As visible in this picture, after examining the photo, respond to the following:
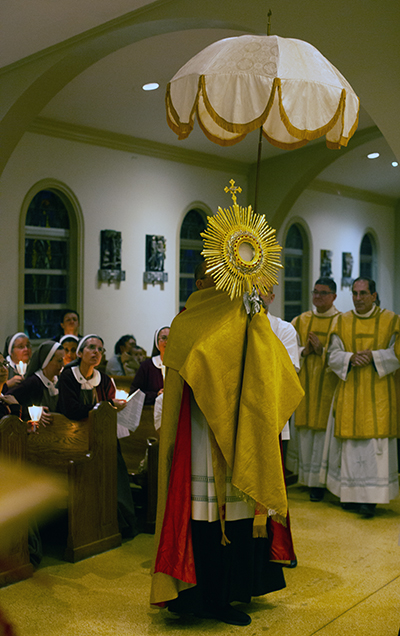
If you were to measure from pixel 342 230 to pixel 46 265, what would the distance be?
25.7 feet

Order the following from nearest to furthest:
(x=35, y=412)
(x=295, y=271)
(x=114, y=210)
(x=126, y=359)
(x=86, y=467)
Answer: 1. (x=86, y=467)
2. (x=35, y=412)
3. (x=126, y=359)
4. (x=114, y=210)
5. (x=295, y=271)

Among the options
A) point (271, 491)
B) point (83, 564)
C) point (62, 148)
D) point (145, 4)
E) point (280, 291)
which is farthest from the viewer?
point (280, 291)

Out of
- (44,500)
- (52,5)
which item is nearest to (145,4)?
(52,5)

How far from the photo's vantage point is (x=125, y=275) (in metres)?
10.3

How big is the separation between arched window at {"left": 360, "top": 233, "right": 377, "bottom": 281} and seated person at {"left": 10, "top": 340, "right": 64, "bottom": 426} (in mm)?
11750

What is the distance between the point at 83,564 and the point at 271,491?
1.79 meters

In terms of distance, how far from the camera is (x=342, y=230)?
14.8 metres

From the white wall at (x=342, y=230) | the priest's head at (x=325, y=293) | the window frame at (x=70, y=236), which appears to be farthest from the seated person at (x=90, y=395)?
the white wall at (x=342, y=230)

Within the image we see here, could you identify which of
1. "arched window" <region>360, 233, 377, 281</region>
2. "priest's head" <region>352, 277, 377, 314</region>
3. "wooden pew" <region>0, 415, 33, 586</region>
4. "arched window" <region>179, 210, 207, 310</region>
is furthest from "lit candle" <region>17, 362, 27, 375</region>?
"arched window" <region>360, 233, 377, 281</region>

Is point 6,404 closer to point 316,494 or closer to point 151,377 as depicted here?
point 151,377

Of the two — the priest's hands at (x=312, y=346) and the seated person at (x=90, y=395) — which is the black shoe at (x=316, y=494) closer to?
the priest's hands at (x=312, y=346)

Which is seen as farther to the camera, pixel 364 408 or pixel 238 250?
pixel 364 408

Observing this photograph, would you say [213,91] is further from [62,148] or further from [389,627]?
[62,148]

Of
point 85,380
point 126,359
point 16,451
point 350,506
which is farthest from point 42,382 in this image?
point 126,359
